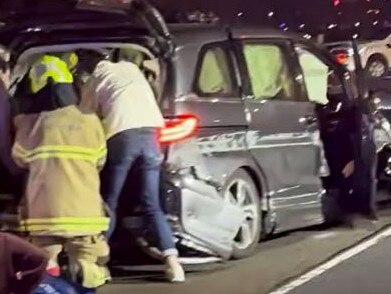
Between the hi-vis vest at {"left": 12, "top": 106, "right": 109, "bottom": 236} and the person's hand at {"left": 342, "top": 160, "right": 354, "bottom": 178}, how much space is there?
10.9 feet

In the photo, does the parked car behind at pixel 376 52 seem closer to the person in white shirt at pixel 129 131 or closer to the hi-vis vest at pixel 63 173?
the person in white shirt at pixel 129 131

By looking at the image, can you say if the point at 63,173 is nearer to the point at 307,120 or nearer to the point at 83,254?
the point at 83,254

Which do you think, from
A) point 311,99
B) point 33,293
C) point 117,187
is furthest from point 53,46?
point 33,293

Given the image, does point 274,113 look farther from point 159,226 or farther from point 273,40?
point 159,226

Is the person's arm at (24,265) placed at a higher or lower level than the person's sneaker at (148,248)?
higher

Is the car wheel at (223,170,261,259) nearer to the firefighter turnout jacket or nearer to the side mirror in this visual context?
the firefighter turnout jacket

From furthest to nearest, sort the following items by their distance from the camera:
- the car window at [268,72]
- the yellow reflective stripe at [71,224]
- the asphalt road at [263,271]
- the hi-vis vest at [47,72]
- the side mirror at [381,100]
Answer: the side mirror at [381,100], the car window at [268,72], the asphalt road at [263,271], the hi-vis vest at [47,72], the yellow reflective stripe at [71,224]

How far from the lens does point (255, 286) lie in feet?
26.9

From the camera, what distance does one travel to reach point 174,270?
27.2 feet

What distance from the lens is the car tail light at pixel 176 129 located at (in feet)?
27.4

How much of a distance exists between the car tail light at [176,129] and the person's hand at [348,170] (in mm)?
2402

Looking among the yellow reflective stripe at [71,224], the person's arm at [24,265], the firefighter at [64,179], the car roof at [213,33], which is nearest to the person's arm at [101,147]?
the firefighter at [64,179]


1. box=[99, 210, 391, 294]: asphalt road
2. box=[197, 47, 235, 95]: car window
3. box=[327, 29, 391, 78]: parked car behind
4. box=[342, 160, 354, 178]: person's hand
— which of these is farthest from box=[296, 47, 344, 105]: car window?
box=[327, 29, 391, 78]: parked car behind

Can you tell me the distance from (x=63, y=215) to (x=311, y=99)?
3.39 m
